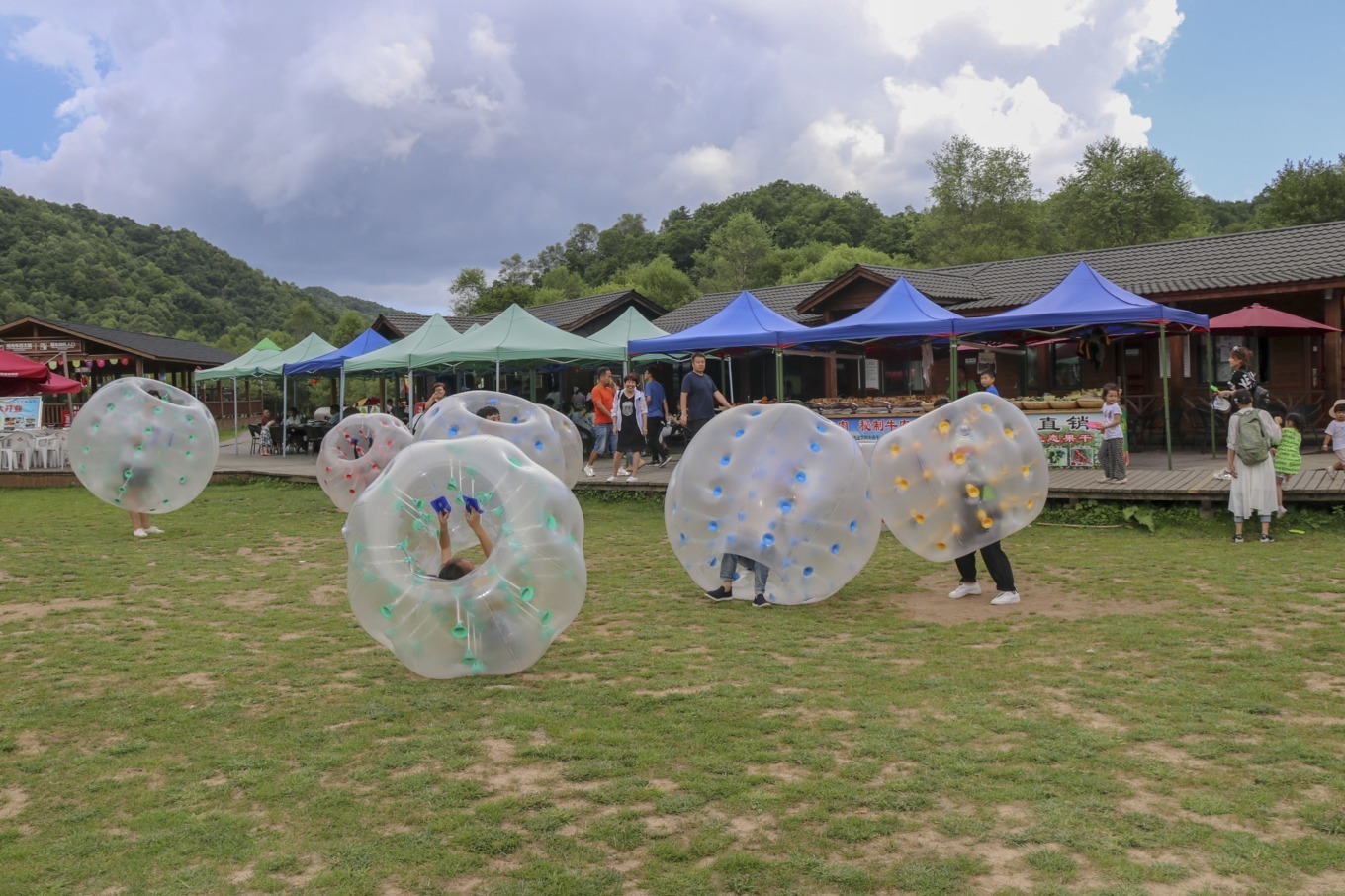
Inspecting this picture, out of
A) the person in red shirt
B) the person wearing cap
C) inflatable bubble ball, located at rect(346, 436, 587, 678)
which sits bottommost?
inflatable bubble ball, located at rect(346, 436, 587, 678)

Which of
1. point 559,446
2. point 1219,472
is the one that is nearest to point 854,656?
point 559,446

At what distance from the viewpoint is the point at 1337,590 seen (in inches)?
307

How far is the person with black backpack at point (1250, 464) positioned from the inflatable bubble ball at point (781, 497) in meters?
4.87

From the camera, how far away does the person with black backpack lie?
9844 mm

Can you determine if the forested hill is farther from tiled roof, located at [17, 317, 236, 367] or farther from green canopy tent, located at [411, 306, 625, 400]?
green canopy tent, located at [411, 306, 625, 400]

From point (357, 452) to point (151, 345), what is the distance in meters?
28.8

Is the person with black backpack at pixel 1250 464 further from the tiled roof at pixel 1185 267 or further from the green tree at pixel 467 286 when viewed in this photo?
the green tree at pixel 467 286

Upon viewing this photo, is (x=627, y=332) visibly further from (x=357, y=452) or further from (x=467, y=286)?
(x=467, y=286)

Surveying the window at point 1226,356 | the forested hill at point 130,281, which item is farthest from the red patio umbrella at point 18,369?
the forested hill at point 130,281

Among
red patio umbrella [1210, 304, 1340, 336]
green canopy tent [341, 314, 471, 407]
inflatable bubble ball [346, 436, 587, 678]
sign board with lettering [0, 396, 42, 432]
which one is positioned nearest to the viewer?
inflatable bubble ball [346, 436, 587, 678]

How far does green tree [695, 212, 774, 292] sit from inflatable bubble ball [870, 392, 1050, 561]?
5753 centimetres

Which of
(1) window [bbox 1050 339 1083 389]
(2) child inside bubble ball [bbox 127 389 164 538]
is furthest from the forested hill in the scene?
(1) window [bbox 1050 339 1083 389]

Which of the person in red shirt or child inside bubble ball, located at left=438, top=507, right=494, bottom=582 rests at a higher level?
the person in red shirt

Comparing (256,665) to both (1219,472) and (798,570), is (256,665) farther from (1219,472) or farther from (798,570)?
(1219,472)
